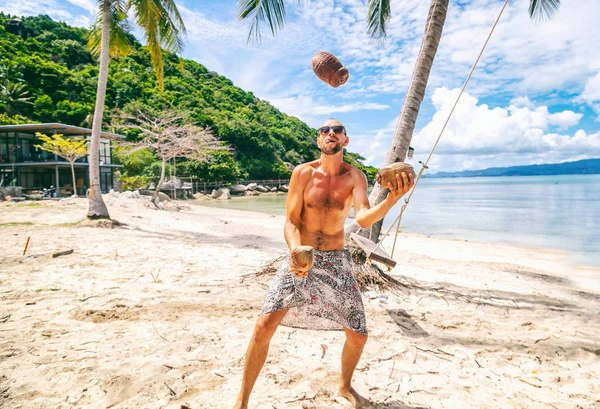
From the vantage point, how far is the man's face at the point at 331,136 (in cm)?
246

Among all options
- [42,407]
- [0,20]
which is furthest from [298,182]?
[0,20]

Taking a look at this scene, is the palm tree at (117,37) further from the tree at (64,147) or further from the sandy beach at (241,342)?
the tree at (64,147)

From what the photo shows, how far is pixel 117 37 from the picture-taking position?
12.2m

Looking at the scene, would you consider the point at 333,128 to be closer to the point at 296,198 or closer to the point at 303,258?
the point at 296,198

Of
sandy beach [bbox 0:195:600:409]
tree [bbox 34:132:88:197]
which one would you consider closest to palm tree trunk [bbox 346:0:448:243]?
sandy beach [bbox 0:195:600:409]

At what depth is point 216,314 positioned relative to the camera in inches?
164

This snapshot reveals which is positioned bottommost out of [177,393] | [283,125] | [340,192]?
[177,393]

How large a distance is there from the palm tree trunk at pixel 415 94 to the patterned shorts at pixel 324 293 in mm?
2980

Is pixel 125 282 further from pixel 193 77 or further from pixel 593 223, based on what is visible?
pixel 193 77

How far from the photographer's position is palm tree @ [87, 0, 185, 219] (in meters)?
10.3

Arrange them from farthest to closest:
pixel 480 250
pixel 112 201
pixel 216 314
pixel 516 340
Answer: pixel 112 201, pixel 480 250, pixel 216 314, pixel 516 340

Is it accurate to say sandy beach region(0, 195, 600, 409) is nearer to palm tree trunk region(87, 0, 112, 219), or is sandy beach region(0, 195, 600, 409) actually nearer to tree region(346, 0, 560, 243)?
tree region(346, 0, 560, 243)

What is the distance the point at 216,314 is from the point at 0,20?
2914 inches

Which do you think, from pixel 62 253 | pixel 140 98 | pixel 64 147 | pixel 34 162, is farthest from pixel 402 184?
pixel 140 98
